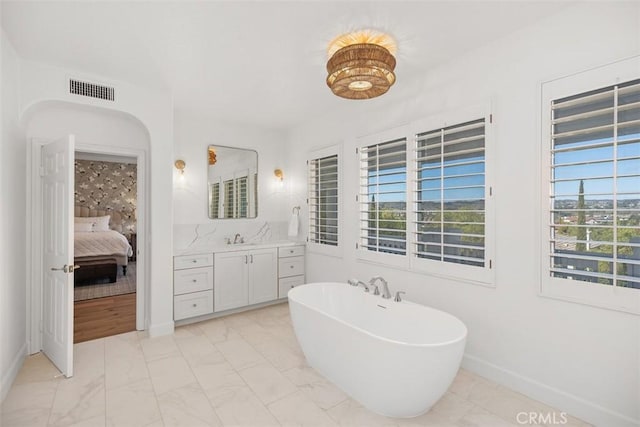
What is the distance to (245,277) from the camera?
417cm

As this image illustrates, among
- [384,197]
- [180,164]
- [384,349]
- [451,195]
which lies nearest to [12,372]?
[180,164]

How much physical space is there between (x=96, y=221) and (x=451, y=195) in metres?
7.72

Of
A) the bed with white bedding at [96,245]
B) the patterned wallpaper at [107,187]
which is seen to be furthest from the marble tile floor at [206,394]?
the patterned wallpaper at [107,187]

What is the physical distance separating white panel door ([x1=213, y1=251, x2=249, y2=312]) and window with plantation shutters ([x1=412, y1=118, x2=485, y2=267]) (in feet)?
7.53

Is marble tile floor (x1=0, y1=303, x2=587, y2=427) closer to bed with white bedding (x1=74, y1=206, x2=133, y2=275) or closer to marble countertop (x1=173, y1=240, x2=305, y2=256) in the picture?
marble countertop (x1=173, y1=240, x2=305, y2=256)

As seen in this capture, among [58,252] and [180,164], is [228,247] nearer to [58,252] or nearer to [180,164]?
[180,164]

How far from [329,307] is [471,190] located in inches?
68.7

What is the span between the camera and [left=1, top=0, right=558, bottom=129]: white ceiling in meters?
2.04

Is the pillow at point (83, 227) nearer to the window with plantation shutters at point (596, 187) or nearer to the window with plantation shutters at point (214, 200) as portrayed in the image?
the window with plantation shutters at point (214, 200)

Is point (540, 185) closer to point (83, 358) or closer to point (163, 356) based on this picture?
point (163, 356)

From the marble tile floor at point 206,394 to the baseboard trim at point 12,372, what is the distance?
0.15 feet

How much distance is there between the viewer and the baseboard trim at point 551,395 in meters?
1.91

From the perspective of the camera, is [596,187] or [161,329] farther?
[161,329]

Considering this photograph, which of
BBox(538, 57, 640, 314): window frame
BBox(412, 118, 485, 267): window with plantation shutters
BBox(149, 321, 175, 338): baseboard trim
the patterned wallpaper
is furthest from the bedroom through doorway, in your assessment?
BBox(538, 57, 640, 314): window frame
